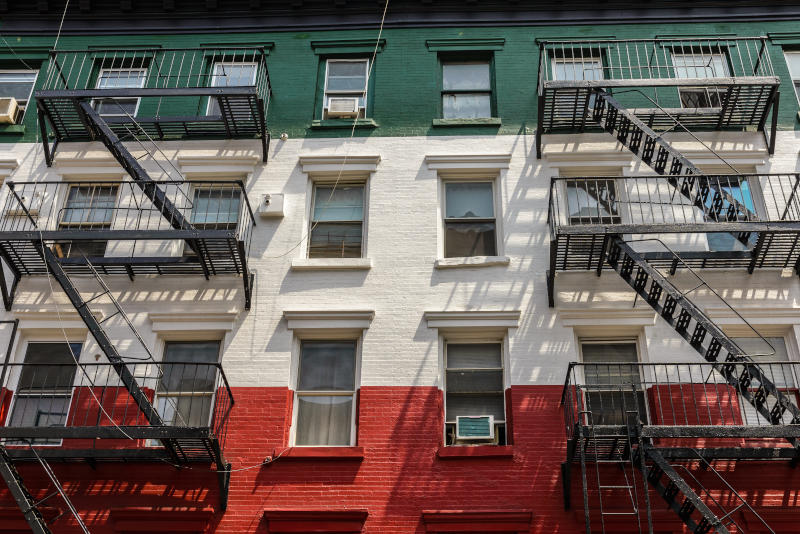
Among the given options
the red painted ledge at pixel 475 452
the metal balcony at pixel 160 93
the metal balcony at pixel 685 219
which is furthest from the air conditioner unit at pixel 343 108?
the red painted ledge at pixel 475 452

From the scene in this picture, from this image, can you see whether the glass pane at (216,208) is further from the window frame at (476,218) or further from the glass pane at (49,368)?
the window frame at (476,218)

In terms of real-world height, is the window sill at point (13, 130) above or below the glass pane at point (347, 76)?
below

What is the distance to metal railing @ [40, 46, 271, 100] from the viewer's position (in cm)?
1574

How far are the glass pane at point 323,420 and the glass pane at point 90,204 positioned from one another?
4.83 metres

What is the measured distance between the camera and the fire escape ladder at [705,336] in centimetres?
1088

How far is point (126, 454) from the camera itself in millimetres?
10984

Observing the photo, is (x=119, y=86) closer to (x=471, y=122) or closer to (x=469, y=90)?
(x=469, y=90)

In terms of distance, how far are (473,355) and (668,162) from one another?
461 cm

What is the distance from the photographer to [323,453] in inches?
455

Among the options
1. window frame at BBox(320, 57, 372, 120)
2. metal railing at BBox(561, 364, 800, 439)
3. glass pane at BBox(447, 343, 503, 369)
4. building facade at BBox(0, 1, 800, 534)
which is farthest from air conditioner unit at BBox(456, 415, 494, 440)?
window frame at BBox(320, 57, 372, 120)

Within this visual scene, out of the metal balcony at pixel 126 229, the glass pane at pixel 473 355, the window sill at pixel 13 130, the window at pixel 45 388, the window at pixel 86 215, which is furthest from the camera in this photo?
the window sill at pixel 13 130

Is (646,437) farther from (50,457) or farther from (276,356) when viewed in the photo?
(50,457)

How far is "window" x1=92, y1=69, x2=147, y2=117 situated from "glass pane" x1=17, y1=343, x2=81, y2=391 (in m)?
4.67

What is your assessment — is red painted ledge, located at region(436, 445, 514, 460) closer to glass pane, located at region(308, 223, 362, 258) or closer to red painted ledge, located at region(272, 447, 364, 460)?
red painted ledge, located at region(272, 447, 364, 460)
